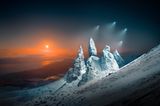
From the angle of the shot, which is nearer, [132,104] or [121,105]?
[132,104]

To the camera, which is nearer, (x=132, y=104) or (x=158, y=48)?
(x=132, y=104)

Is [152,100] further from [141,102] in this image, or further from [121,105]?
[121,105]

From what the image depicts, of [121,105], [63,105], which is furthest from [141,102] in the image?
[63,105]

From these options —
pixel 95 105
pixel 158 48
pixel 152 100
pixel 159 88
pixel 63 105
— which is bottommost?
pixel 152 100

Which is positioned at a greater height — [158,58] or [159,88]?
[158,58]

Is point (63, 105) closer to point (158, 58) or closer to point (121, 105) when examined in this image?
point (158, 58)

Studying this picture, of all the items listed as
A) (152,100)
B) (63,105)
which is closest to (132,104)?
(152,100)

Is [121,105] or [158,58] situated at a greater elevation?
[158,58]

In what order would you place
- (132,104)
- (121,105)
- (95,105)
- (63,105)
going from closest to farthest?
(132,104) < (121,105) < (95,105) < (63,105)

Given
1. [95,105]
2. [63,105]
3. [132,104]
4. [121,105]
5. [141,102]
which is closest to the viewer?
[141,102]
